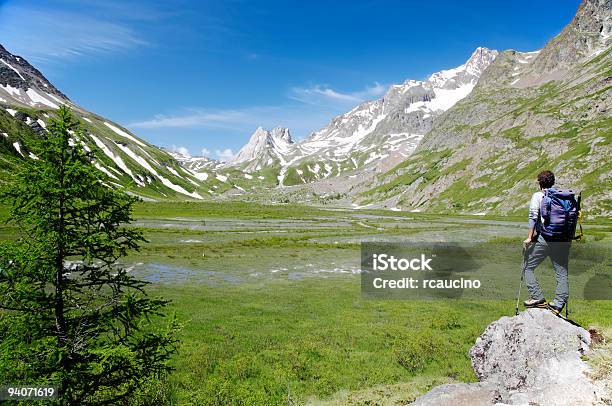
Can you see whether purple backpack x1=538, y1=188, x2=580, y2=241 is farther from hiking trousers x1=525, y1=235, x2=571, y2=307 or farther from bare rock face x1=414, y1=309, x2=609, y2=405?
bare rock face x1=414, y1=309, x2=609, y2=405

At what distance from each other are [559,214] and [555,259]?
1.70 m

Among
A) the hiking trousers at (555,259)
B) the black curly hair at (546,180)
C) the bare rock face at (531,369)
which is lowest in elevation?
the bare rock face at (531,369)

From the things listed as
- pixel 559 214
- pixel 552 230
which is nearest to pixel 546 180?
pixel 559 214

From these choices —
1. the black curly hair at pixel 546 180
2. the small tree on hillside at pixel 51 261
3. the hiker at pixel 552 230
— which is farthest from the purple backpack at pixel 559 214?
the small tree on hillside at pixel 51 261

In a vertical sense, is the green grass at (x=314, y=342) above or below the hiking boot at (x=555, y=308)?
below

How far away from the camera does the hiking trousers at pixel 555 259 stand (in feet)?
44.4

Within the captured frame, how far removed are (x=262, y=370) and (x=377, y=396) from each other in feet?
22.8

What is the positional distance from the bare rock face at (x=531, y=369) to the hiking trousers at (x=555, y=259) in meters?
1.03

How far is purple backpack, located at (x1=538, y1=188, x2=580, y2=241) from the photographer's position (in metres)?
13.2

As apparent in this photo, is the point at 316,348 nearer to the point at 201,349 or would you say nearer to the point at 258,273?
the point at 201,349

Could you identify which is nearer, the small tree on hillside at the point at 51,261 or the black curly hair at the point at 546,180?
the small tree on hillside at the point at 51,261

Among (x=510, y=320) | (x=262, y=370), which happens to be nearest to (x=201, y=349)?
(x=262, y=370)

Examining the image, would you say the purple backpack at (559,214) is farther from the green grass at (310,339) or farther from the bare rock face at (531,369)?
the green grass at (310,339)

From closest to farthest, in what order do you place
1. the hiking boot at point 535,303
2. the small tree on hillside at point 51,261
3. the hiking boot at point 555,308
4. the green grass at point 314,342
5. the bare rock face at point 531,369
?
the small tree on hillside at point 51,261 < the bare rock face at point 531,369 < the hiking boot at point 555,308 < the hiking boot at point 535,303 < the green grass at point 314,342
